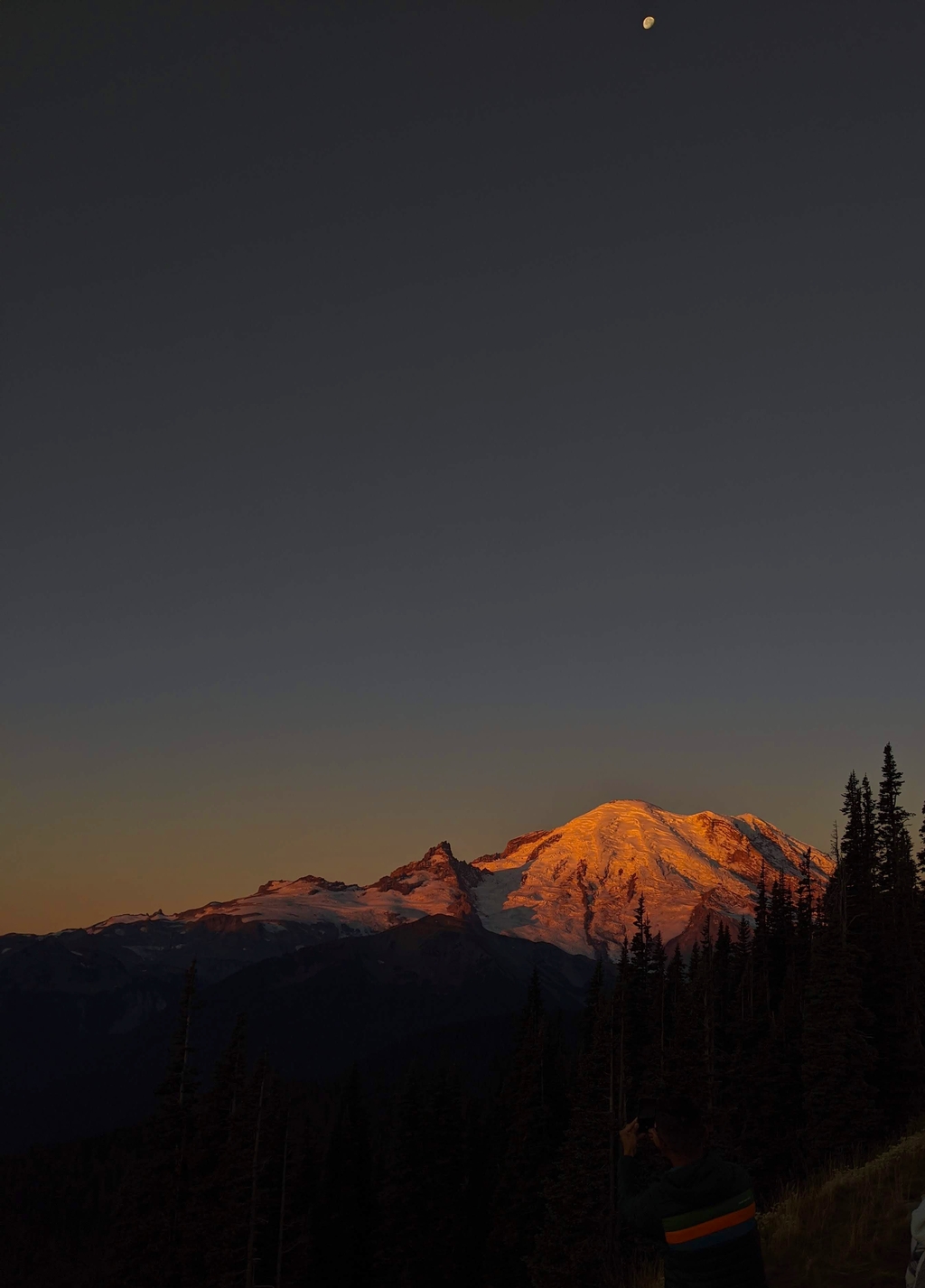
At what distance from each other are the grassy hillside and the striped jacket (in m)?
7.76

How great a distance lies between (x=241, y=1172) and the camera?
169ft

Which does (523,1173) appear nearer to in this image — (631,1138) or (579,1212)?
(579,1212)

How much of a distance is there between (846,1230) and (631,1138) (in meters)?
9.57

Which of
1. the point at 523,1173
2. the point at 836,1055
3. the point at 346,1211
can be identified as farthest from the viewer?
the point at 346,1211

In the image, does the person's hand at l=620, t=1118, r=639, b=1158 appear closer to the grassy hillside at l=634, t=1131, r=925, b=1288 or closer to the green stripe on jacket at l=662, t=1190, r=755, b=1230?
the green stripe on jacket at l=662, t=1190, r=755, b=1230

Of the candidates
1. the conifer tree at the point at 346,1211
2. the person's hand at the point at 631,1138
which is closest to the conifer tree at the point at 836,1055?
the conifer tree at the point at 346,1211

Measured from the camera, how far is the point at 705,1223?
621 centimetres

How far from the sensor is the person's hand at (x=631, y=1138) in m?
6.73

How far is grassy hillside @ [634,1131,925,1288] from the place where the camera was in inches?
504

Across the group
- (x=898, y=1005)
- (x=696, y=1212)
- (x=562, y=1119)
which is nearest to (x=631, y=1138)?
(x=696, y=1212)

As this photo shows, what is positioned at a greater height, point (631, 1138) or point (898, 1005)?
point (631, 1138)

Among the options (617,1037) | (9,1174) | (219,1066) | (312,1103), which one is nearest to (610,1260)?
(617,1037)

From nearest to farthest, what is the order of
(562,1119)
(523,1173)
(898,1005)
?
1. (898,1005)
2. (523,1173)
3. (562,1119)

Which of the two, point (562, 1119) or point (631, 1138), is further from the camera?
point (562, 1119)
